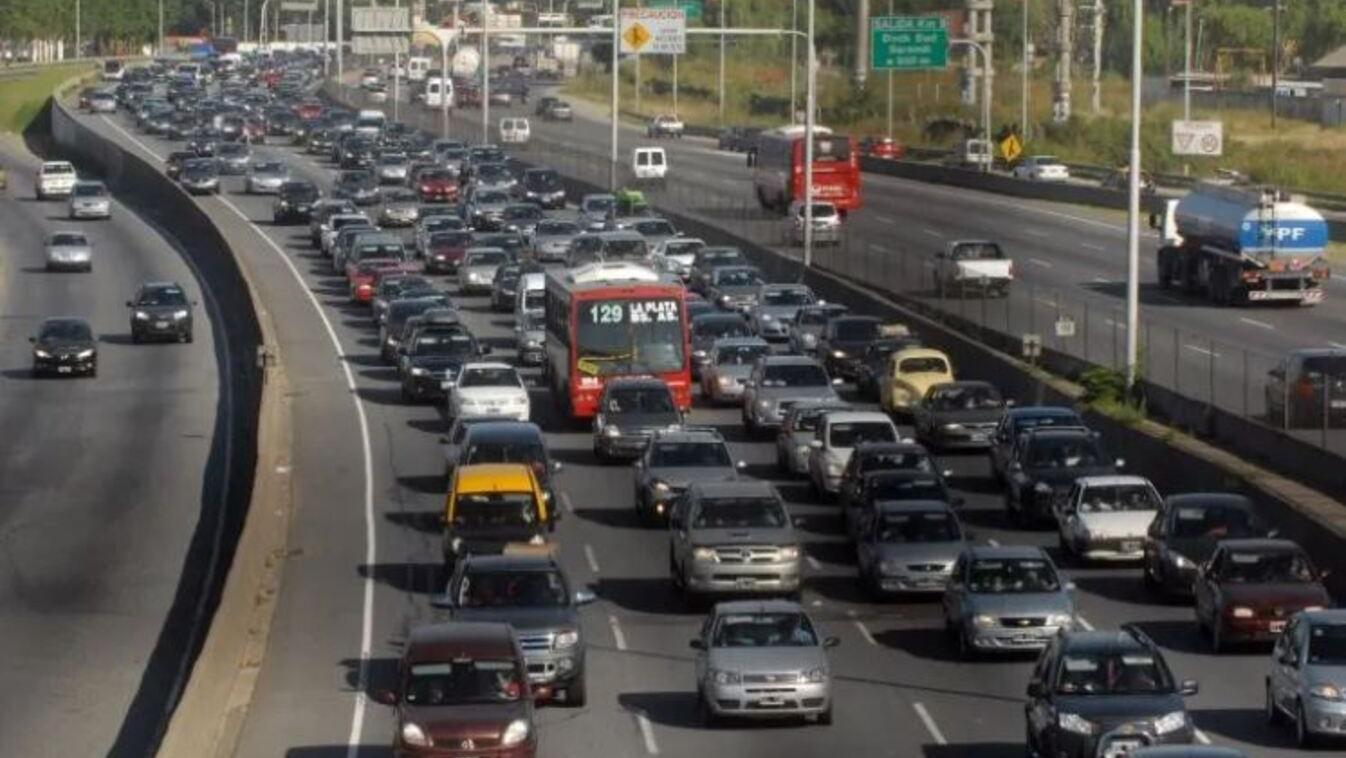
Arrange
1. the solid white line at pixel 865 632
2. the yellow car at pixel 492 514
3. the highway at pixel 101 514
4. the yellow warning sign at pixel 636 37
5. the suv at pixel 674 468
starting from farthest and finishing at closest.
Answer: the yellow warning sign at pixel 636 37 < the suv at pixel 674 468 < the yellow car at pixel 492 514 < the solid white line at pixel 865 632 < the highway at pixel 101 514

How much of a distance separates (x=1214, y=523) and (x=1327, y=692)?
9311 millimetres

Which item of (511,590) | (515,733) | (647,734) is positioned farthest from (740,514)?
(515,733)

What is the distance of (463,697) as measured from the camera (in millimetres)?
25109

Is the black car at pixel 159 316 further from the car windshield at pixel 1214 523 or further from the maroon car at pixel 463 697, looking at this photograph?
the maroon car at pixel 463 697

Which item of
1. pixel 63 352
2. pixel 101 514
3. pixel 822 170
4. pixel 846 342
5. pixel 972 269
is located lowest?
pixel 101 514

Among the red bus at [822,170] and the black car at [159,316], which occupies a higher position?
the red bus at [822,170]

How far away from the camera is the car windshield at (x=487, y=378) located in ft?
169

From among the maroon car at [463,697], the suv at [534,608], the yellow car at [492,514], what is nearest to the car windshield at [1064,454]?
the yellow car at [492,514]

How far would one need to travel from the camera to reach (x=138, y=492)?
159ft

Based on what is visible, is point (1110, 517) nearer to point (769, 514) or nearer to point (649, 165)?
point (769, 514)

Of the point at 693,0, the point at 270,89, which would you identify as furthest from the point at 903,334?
the point at 270,89

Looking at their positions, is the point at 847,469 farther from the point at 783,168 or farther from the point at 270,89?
the point at 270,89

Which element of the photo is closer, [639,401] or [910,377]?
[639,401]

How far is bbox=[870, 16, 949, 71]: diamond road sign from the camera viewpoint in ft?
315
